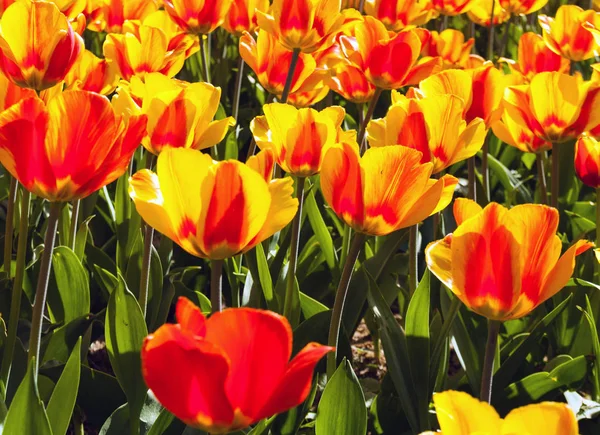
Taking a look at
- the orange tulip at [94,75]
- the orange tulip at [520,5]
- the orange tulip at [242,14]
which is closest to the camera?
the orange tulip at [94,75]

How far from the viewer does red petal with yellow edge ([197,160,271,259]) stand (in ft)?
3.30

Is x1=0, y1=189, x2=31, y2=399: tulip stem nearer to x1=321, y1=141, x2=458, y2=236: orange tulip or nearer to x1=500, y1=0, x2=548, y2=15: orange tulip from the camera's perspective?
x1=321, y1=141, x2=458, y2=236: orange tulip

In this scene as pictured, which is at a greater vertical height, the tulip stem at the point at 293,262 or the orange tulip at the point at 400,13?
the orange tulip at the point at 400,13

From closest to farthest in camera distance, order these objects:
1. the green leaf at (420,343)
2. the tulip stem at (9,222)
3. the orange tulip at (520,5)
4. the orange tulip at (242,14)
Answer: the green leaf at (420,343) < the tulip stem at (9,222) < the orange tulip at (242,14) < the orange tulip at (520,5)

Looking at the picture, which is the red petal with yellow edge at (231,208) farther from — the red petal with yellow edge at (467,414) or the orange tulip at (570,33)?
the orange tulip at (570,33)

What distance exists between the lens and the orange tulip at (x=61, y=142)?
3.65ft

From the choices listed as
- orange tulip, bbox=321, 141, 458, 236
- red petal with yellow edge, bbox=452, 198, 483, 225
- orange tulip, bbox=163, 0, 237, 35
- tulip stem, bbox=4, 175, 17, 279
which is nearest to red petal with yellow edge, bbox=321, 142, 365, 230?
orange tulip, bbox=321, 141, 458, 236

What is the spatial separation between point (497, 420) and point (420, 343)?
720 millimetres

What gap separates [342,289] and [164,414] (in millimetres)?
289

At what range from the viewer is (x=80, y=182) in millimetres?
1139

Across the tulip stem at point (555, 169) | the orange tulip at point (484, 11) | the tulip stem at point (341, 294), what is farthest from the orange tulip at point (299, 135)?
the orange tulip at point (484, 11)

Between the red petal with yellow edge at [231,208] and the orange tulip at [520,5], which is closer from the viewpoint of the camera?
the red petal with yellow edge at [231,208]

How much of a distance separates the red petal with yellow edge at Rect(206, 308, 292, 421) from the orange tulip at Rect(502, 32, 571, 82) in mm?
1774

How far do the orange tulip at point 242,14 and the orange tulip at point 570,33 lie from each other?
75 cm
